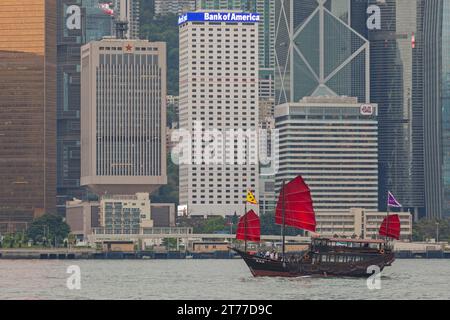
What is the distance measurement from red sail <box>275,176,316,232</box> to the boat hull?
498cm

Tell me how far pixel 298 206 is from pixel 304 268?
9.01 metres

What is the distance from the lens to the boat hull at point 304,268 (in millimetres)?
128750

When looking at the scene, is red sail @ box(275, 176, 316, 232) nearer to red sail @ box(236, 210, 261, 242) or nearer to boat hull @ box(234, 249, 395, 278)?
boat hull @ box(234, 249, 395, 278)

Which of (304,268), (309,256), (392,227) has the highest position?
(392,227)

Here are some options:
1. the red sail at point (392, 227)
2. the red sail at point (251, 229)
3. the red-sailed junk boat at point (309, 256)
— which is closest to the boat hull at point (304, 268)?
the red-sailed junk boat at point (309, 256)

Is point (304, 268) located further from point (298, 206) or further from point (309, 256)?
point (298, 206)

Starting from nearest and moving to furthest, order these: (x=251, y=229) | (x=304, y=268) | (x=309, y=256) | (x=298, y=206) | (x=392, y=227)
A: (x=304, y=268) → (x=309, y=256) → (x=298, y=206) → (x=251, y=229) → (x=392, y=227)

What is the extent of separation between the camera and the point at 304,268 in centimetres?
12900

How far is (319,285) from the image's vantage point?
11250cm

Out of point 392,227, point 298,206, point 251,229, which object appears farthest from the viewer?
point 392,227

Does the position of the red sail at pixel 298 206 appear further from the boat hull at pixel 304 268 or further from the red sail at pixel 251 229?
the red sail at pixel 251 229

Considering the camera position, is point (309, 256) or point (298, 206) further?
point (298, 206)

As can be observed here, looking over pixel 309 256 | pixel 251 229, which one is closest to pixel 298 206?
pixel 309 256
